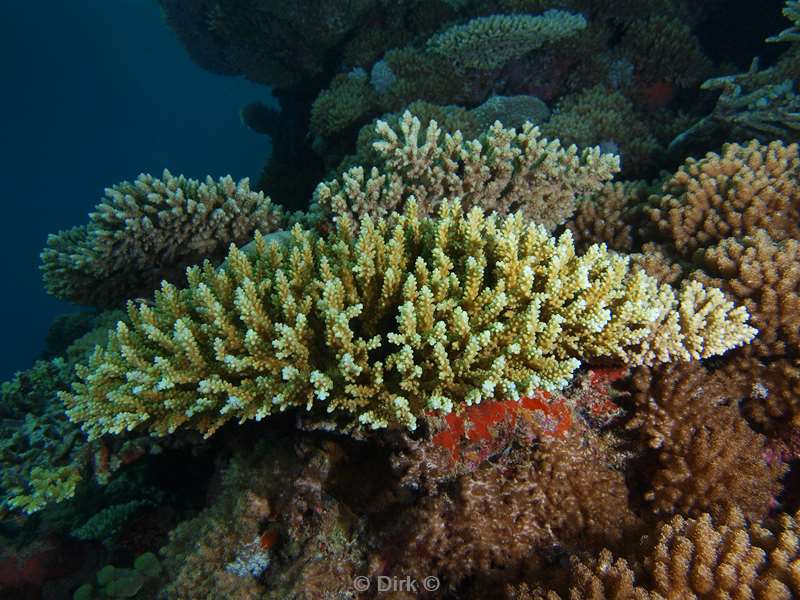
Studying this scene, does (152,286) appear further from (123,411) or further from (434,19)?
(434,19)

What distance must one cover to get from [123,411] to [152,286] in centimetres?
251

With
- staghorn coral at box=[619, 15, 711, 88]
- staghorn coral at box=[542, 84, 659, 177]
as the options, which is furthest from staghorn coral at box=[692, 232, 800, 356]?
staghorn coral at box=[619, 15, 711, 88]

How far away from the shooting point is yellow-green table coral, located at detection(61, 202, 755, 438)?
2.55 m

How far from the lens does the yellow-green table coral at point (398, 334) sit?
2551 mm

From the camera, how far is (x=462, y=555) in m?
2.62

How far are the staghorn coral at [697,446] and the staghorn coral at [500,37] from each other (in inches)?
234

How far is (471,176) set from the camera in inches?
171

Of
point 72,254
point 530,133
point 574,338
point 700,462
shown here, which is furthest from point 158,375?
point 530,133

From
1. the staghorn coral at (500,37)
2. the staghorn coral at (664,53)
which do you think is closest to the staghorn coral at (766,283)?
the staghorn coral at (500,37)

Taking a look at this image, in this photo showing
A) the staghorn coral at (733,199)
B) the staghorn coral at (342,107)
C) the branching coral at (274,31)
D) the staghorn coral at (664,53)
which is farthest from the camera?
the branching coral at (274,31)

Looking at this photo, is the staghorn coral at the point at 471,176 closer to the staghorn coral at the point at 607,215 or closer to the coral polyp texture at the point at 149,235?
the staghorn coral at the point at 607,215

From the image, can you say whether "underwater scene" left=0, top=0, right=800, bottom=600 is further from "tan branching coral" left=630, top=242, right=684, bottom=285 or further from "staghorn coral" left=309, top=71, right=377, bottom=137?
"staghorn coral" left=309, top=71, right=377, bottom=137

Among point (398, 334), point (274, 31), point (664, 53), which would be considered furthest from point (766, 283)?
point (274, 31)

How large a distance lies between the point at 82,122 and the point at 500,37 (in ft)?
279
